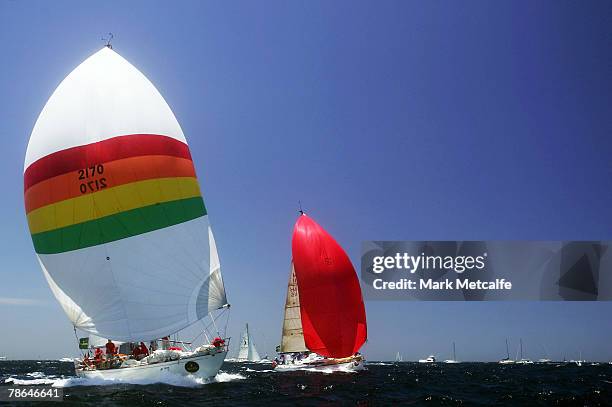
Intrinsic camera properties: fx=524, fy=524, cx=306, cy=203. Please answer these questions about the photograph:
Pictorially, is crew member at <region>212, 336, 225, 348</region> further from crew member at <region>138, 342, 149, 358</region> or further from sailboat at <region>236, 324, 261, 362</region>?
sailboat at <region>236, 324, 261, 362</region>

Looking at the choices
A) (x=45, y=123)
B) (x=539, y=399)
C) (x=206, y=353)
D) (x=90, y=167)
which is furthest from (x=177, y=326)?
(x=539, y=399)

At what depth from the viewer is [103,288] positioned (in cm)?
2889

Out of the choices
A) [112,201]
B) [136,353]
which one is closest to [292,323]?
[136,353]

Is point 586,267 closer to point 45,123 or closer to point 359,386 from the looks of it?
point 359,386

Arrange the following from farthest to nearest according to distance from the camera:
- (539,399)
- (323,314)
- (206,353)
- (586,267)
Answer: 1. (323,314)
2. (586,267)
3. (206,353)
4. (539,399)

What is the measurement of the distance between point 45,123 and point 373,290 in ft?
71.4

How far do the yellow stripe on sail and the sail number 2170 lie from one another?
0.31 m

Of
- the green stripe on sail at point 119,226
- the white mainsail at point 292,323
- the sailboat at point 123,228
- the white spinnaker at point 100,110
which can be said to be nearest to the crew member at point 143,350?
the sailboat at point 123,228

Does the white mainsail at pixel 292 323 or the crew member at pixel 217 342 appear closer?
the crew member at pixel 217 342

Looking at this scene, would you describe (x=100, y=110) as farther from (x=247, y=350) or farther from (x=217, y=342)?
(x=247, y=350)

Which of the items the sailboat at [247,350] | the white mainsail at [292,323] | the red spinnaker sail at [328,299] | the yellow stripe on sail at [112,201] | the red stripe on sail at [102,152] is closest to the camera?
the yellow stripe on sail at [112,201]

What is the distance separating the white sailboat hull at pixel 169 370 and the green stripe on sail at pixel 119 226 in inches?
278

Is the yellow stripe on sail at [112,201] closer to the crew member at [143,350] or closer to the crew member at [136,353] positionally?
the crew member at [136,353]

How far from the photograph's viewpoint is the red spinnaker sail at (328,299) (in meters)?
42.2
